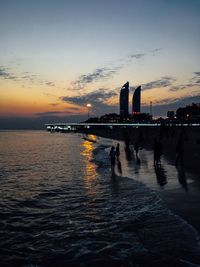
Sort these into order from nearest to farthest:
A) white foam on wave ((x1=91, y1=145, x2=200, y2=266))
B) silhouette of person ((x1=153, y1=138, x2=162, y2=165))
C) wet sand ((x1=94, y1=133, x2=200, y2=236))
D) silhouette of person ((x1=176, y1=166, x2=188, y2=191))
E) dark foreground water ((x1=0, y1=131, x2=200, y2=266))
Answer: dark foreground water ((x1=0, y1=131, x2=200, y2=266)) < white foam on wave ((x1=91, y1=145, x2=200, y2=266)) < wet sand ((x1=94, y1=133, x2=200, y2=236)) < silhouette of person ((x1=176, y1=166, x2=188, y2=191)) < silhouette of person ((x1=153, y1=138, x2=162, y2=165))

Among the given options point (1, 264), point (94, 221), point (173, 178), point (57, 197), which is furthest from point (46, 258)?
point (173, 178)

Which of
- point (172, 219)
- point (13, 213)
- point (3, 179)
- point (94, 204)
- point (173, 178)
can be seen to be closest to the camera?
point (172, 219)

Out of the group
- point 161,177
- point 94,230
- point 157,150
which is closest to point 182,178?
point 161,177

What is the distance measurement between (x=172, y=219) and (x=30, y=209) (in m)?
5.64

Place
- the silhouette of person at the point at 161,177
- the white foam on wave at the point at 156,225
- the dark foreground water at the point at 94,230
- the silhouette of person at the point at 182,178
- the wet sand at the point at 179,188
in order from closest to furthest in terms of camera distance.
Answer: the dark foreground water at the point at 94,230, the white foam on wave at the point at 156,225, the wet sand at the point at 179,188, the silhouette of person at the point at 182,178, the silhouette of person at the point at 161,177

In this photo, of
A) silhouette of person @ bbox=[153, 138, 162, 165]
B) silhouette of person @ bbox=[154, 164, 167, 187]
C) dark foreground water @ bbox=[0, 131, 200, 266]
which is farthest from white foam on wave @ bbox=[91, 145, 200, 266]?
silhouette of person @ bbox=[153, 138, 162, 165]

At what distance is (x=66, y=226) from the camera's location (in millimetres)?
9477

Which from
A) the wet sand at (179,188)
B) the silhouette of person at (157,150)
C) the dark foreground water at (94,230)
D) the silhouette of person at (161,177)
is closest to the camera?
the dark foreground water at (94,230)

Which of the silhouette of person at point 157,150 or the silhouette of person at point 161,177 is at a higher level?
the silhouette of person at point 157,150

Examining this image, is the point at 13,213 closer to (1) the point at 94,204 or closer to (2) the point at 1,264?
(1) the point at 94,204

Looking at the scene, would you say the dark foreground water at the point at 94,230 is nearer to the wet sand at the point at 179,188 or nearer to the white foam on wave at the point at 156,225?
the white foam on wave at the point at 156,225

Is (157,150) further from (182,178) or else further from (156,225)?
(156,225)

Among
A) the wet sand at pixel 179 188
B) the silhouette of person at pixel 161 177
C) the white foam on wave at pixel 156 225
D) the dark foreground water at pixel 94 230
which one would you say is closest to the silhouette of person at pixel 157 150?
the wet sand at pixel 179 188

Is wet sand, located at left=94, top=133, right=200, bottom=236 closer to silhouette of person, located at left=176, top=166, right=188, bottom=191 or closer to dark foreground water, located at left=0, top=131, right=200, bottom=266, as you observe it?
silhouette of person, located at left=176, top=166, right=188, bottom=191
